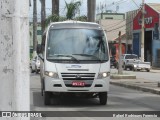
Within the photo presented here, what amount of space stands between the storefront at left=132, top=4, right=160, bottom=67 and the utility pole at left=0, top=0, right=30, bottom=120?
158 feet

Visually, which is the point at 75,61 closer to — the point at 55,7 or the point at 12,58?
the point at 12,58

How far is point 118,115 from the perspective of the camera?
11125mm

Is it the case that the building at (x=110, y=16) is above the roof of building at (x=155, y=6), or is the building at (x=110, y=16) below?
below

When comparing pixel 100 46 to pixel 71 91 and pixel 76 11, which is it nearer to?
pixel 71 91

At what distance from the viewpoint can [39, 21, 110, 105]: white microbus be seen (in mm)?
12477

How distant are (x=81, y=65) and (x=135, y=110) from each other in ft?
6.98

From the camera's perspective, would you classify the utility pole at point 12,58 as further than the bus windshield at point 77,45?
No

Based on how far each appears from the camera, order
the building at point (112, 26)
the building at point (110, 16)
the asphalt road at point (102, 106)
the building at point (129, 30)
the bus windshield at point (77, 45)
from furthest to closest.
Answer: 1. the building at point (110, 16)
2. the building at point (112, 26)
3. the building at point (129, 30)
4. the bus windshield at point (77, 45)
5. the asphalt road at point (102, 106)

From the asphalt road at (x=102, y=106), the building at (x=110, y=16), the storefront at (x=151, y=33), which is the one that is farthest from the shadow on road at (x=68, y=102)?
the building at (x=110, y=16)

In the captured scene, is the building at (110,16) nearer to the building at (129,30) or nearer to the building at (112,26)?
the building at (112,26)

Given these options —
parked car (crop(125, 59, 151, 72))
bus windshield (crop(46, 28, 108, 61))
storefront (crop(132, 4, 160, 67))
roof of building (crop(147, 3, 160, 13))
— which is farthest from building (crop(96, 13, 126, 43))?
bus windshield (crop(46, 28, 108, 61))

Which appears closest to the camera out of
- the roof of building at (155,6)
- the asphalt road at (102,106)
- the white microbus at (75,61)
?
the asphalt road at (102,106)

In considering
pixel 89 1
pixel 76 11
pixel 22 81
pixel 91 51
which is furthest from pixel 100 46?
pixel 76 11

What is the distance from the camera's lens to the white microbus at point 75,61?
1248 cm
